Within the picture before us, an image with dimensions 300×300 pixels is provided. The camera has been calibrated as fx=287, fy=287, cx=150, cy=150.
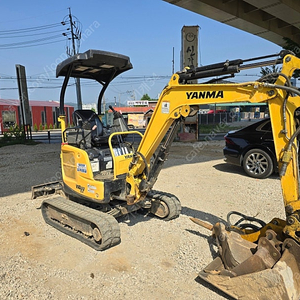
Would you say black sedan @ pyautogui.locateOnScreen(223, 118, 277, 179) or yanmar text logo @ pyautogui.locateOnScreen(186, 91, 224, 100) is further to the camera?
black sedan @ pyautogui.locateOnScreen(223, 118, 277, 179)

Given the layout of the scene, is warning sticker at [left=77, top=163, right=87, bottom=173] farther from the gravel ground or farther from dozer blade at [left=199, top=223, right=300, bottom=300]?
dozer blade at [left=199, top=223, right=300, bottom=300]

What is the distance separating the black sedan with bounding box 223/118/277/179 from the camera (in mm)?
7934

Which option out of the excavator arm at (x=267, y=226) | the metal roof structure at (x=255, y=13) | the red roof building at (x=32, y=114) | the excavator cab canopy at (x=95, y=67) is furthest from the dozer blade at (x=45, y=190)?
the red roof building at (x=32, y=114)

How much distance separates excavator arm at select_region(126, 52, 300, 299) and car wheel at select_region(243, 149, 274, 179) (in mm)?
4496

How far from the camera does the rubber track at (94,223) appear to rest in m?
4.19

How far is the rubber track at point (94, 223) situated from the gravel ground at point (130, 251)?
0.11 metres

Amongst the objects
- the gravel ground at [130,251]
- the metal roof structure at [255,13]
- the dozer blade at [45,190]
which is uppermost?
the metal roof structure at [255,13]

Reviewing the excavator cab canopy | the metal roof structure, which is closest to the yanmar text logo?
the excavator cab canopy

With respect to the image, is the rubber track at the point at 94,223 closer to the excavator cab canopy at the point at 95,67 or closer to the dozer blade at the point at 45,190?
the dozer blade at the point at 45,190

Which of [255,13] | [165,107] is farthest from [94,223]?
[255,13]

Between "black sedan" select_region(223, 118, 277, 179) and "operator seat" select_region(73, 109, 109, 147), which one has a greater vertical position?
"operator seat" select_region(73, 109, 109, 147)

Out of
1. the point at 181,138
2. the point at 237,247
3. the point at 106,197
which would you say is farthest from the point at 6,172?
the point at 181,138

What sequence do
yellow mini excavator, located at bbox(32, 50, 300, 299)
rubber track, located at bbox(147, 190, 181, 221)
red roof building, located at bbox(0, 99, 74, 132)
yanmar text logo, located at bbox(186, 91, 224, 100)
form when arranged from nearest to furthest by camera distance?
yellow mini excavator, located at bbox(32, 50, 300, 299), yanmar text logo, located at bbox(186, 91, 224, 100), rubber track, located at bbox(147, 190, 181, 221), red roof building, located at bbox(0, 99, 74, 132)

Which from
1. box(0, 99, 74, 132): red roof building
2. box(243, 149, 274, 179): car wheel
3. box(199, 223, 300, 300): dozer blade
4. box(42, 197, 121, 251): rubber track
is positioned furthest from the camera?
box(0, 99, 74, 132): red roof building
